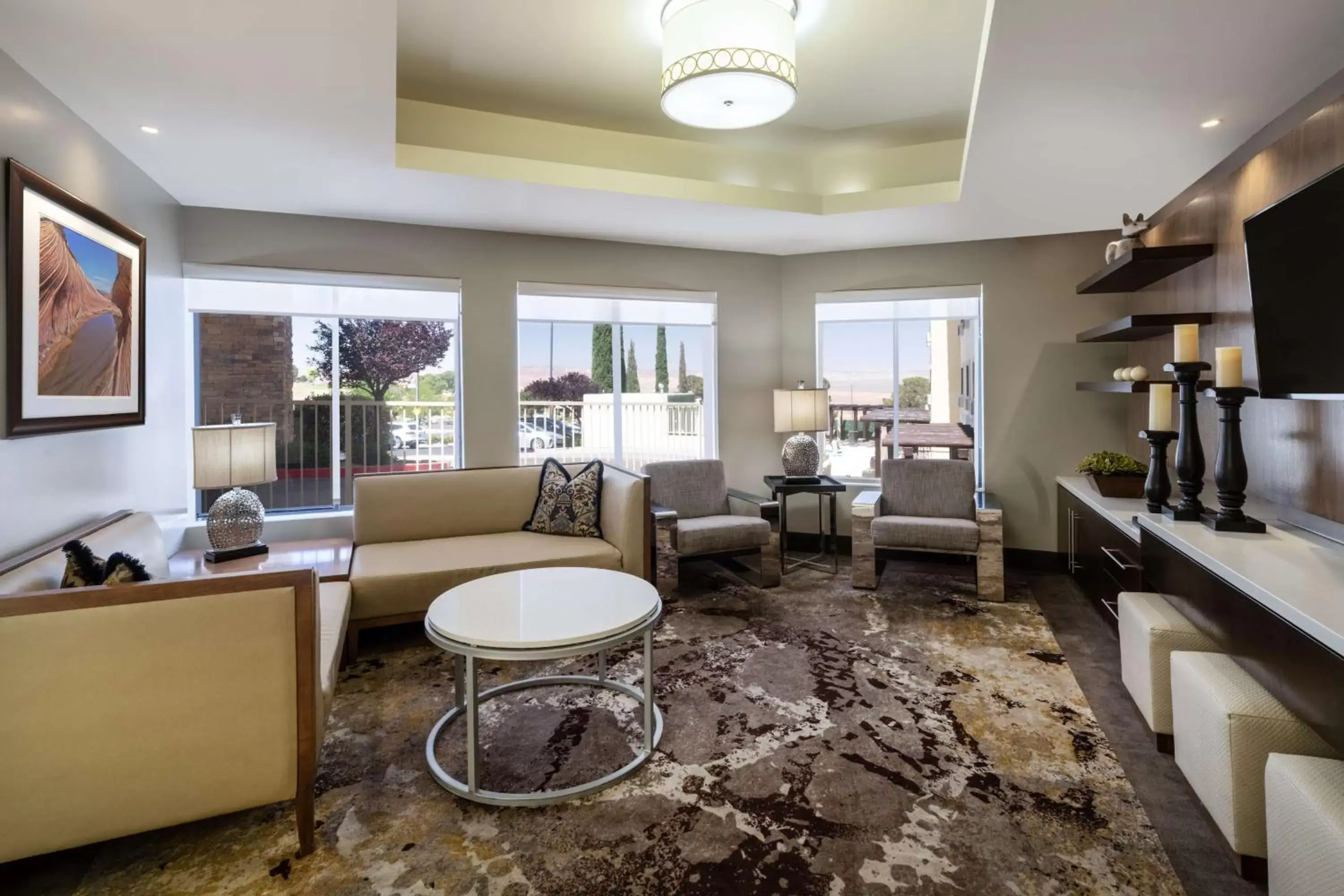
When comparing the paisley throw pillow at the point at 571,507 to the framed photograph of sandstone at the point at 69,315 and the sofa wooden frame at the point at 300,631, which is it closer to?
the framed photograph of sandstone at the point at 69,315

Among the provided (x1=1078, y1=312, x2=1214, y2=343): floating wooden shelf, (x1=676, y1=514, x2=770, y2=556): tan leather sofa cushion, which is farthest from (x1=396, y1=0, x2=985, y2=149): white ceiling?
(x1=676, y1=514, x2=770, y2=556): tan leather sofa cushion

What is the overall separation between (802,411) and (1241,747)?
138 inches

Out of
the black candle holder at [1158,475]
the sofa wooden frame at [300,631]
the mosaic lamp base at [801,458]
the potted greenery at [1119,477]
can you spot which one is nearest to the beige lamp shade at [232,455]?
the sofa wooden frame at [300,631]

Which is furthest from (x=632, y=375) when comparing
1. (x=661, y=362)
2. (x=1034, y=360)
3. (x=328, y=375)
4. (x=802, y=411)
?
(x=1034, y=360)

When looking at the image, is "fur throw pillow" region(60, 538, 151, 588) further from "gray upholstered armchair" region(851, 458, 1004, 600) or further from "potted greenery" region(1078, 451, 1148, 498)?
"potted greenery" region(1078, 451, 1148, 498)

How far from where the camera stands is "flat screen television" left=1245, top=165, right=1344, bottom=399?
6.04ft

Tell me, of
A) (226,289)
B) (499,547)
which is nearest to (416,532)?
(499,547)

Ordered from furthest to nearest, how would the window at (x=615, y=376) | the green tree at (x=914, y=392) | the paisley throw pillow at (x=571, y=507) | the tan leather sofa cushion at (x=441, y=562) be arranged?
the green tree at (x=914, y=392) < the window at (x=615, y=376) < the paisley throw pillow at (x=571, y=507) < the tan leather sofa cushion at (x=441, y=562)

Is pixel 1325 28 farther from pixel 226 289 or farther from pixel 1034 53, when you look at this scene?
pixel 226 289

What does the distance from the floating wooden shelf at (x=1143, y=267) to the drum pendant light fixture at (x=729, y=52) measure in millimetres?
1856

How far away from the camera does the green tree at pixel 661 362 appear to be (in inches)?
205

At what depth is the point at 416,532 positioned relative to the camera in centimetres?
394

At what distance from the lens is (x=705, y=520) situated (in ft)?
14.6

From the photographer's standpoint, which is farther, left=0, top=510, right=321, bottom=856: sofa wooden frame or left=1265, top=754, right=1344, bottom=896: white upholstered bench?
left=0, top=510, right=321, bottom=856: sofa wooden frame
